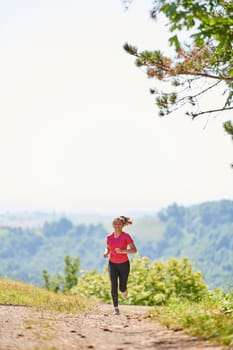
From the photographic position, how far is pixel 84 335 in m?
9.40

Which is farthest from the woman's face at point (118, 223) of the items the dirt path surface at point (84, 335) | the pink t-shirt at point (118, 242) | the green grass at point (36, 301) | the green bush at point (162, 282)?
the green bush at point (162, 282)

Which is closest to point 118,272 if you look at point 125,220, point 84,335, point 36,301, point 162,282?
point 125,220

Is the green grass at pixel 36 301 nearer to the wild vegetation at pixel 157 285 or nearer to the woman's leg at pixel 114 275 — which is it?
the woman's leg at pixel 114 275

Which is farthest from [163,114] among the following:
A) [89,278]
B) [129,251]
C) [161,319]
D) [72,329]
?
[89,278]

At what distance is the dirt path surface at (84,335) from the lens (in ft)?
27.0

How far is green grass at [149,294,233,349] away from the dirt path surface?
0.62ft

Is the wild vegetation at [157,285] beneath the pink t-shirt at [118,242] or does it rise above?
beneath

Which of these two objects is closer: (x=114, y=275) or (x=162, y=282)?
(x=114, y=275)

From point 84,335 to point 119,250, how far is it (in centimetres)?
377

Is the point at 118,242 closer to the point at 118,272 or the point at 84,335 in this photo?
the point at 118,272

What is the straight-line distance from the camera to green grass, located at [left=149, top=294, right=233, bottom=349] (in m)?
8.42

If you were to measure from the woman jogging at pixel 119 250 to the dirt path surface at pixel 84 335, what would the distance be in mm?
1841

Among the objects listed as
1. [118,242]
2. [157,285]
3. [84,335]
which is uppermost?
[118,242]

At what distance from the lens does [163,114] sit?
1410 centimetres
